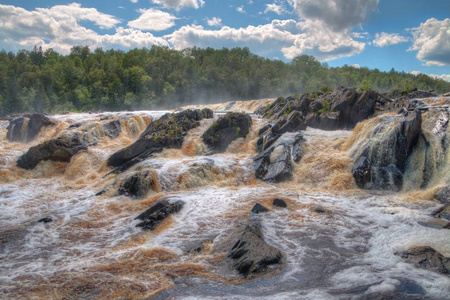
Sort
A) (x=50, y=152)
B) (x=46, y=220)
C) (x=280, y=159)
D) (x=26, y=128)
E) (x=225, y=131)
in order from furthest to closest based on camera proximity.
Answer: (x=26, y=128), (x=225, y=131), (x=50, y=152), (x=280, y=159), (x=46, y=220)

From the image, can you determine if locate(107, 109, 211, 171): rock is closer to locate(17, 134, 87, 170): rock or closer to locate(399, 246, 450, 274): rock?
locate(17, 134, 87, 170): rock

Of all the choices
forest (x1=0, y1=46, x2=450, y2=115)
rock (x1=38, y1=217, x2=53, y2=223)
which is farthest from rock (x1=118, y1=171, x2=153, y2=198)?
forest (x1=0, y1=46, x2=450, y2=115)

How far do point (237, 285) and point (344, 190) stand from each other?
9.64 meters

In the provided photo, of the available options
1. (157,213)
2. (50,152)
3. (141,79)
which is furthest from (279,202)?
(141,79)

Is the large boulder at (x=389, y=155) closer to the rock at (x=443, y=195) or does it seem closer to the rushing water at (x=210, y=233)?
the rushing water at (x=210, y=233)

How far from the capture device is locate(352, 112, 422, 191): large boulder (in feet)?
50.6

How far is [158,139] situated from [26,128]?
543 inches

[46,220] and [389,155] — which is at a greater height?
[389,155]

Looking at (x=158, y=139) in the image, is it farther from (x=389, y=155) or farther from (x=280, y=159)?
(x=389, y=155)

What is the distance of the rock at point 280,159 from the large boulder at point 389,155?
345 centimetres

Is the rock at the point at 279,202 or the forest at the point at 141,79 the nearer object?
the rock at the point at 279,202

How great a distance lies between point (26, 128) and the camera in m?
27.3

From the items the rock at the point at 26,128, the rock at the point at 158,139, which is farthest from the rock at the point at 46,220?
the rock at the point at 26,128

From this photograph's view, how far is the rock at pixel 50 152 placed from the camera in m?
20.8
